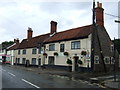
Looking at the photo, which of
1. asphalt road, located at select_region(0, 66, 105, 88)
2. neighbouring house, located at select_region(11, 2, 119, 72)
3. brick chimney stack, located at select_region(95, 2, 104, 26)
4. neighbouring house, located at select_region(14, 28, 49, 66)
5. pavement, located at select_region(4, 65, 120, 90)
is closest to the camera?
asphalt road, located at select_region(0, 66, 105, 88)

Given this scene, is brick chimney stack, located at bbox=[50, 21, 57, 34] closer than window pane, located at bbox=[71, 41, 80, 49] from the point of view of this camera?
No

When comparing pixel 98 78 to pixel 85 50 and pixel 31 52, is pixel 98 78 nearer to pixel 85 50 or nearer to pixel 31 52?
pixel 85 50

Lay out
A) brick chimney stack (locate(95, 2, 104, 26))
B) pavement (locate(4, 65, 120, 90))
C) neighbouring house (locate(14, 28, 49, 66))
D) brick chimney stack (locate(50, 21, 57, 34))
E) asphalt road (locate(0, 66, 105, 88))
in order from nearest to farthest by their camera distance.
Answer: asphalt road (locate(0, 66, 105, 88)) → pavement (locate(4, 65, 120, 90)) → brick chimney stack (locate(95, 2, 104, 26)) → neighbouring house (locate(14, 28, 49, 66)) → brick chimney stack (locate(50, 21, 57, 34))

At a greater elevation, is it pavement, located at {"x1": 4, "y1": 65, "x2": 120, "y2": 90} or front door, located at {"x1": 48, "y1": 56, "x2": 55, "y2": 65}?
front door, located at {"x1": 48, "y1": 56, "x2": 55, "y2": 65}

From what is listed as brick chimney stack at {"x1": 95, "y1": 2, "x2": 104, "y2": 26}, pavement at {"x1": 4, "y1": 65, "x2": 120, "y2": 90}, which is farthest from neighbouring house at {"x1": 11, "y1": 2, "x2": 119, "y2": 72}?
pavement at {"x1": 4, "y1": 65, "x2": 120, "y2": 90}

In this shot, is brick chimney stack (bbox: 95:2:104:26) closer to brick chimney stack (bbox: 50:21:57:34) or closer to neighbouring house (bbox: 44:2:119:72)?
neighbouring house (bbox: 44:2:119:72)

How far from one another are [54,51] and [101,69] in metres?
10.2

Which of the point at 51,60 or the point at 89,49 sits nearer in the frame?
the point at 89,49

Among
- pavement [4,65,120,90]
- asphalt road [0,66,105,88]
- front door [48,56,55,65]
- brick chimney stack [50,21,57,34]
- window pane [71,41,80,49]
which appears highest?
brick chimney stack [50,21,57,34]


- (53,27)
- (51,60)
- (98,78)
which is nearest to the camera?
(98,78)

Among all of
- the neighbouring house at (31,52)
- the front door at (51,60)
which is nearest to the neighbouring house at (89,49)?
the front door at (51,60)

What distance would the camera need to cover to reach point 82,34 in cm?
2750

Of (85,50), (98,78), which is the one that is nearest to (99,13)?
(85,50)

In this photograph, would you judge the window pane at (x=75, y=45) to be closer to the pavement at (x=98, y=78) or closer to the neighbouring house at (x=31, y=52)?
the pavement at (x=98, y=78)
